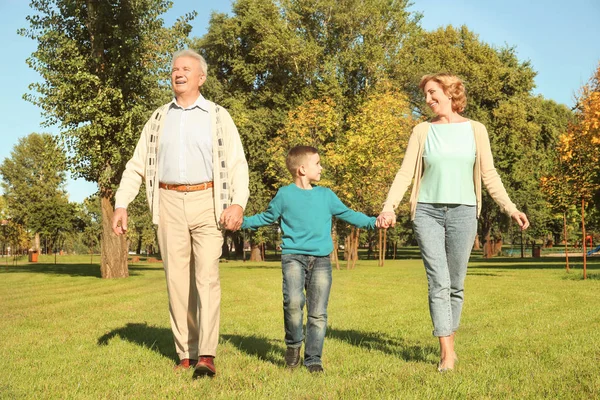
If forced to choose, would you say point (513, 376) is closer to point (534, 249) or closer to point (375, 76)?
point (375, 76)

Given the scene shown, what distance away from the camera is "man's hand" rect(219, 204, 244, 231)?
5465 mm

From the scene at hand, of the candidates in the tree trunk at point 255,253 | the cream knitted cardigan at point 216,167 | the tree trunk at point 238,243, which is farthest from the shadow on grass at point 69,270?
Result: the cream knitted cardigan at point 216,167

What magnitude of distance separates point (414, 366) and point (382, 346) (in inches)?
55.4

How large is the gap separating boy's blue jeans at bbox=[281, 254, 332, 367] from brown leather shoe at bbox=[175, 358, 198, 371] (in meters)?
0.85

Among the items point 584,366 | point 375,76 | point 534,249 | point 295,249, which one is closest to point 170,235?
point 295,249

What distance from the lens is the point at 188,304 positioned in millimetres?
5945

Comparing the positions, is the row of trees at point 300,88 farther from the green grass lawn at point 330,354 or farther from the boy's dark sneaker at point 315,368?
the boy's dark sneaker at point 315,368

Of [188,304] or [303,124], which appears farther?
[303,124]

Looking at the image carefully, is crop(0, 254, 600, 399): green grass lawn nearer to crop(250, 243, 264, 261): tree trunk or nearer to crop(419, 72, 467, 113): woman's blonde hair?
crop(419, 72, 467, 113): woman's blonde hair

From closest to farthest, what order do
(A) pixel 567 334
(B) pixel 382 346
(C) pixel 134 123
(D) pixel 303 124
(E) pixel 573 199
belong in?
1. (B) pixel 382 346
2. (A) pixel 567 334
3. (C) pixel 134 123
4. (E) pixel 573 199
5. (D) pixel 303 124

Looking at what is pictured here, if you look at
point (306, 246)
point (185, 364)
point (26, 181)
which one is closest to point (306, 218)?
point (306, 246)

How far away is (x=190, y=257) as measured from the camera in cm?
593

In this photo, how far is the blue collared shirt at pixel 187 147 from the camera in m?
5.71

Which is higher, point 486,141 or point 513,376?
point 486,141
